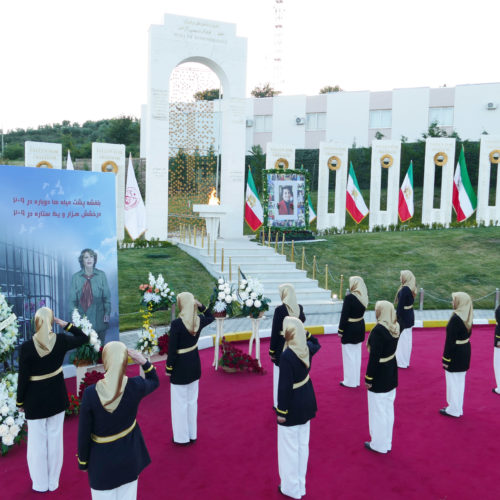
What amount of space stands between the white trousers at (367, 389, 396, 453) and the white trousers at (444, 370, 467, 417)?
144cm

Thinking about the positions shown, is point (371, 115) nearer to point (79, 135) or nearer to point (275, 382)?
point (275, 382)

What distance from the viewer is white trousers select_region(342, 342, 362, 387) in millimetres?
8359

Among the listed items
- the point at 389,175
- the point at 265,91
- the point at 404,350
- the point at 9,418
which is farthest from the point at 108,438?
the point at 265,91

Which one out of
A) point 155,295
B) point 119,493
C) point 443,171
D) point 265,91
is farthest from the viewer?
point 265,91

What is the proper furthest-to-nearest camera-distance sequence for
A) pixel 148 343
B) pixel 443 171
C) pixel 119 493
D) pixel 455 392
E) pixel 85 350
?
pixel 443 171 < pixel 148 343 < pixel 85 350 < pixel 455 392 < pixel 119 493

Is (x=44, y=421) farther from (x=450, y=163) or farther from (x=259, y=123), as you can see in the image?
(x=259, y=123)

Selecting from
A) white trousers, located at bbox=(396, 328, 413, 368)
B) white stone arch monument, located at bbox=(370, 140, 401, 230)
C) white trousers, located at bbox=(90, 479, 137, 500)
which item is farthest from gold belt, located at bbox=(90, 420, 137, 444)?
white stone arch monument, located at bbox=(370, 140, 401, 230)

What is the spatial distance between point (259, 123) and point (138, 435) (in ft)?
128

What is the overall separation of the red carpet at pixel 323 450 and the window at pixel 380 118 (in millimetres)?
32762

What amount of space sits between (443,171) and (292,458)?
22.8 metres

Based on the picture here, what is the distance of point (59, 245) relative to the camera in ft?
27.3

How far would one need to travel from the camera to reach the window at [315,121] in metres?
40.1

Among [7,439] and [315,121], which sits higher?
[315,121]

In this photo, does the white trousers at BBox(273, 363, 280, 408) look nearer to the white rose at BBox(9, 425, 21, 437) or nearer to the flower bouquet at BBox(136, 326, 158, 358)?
the flower bouquet at BBox(136, 326, 158, 358)
